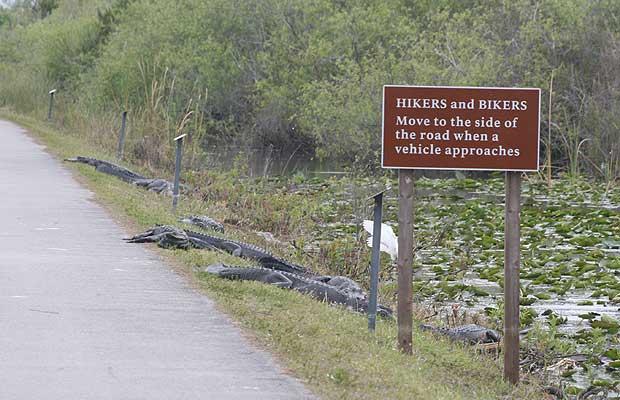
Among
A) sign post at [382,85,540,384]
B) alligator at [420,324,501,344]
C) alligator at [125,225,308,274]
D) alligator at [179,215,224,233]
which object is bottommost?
alligator at [420,324,501,344]

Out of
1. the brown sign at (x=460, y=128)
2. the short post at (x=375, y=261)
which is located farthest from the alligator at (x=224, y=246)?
the brown sign at (x=460, y=128)

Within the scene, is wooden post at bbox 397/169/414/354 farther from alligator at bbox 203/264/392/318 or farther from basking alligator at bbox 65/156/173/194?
basking alligator at bbox 65/156/173/194

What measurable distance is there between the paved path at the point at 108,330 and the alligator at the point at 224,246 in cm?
31

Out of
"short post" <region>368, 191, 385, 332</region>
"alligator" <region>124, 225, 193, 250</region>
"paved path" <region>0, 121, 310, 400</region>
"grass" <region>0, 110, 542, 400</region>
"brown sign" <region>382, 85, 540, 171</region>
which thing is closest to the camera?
"paved path" <region>0, 121, 310, 400</region>

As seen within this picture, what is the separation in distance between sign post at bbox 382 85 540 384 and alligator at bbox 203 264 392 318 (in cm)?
224

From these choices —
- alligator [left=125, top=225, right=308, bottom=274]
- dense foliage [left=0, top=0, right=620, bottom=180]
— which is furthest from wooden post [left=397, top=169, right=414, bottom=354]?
dense foliage [left=0, top=0, right=620, bottom=180]

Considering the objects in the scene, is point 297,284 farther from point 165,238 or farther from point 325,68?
point 325,68

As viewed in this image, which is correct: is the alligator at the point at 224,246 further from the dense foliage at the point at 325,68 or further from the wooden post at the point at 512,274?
the dense foliage at the point at 325,68

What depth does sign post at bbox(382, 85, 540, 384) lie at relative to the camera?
32.4ft

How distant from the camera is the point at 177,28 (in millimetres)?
44938

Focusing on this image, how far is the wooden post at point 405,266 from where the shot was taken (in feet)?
32.4

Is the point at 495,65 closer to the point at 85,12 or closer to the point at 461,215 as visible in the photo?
the point at 461,215

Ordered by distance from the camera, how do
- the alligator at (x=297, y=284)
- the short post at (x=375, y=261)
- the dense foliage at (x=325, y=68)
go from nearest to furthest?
the short post at (x=375, y=261), the alligator at (x=297, y=284), the dense foliage at (x=325, y=68)

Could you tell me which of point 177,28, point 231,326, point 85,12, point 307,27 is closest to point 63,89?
point 177,28
